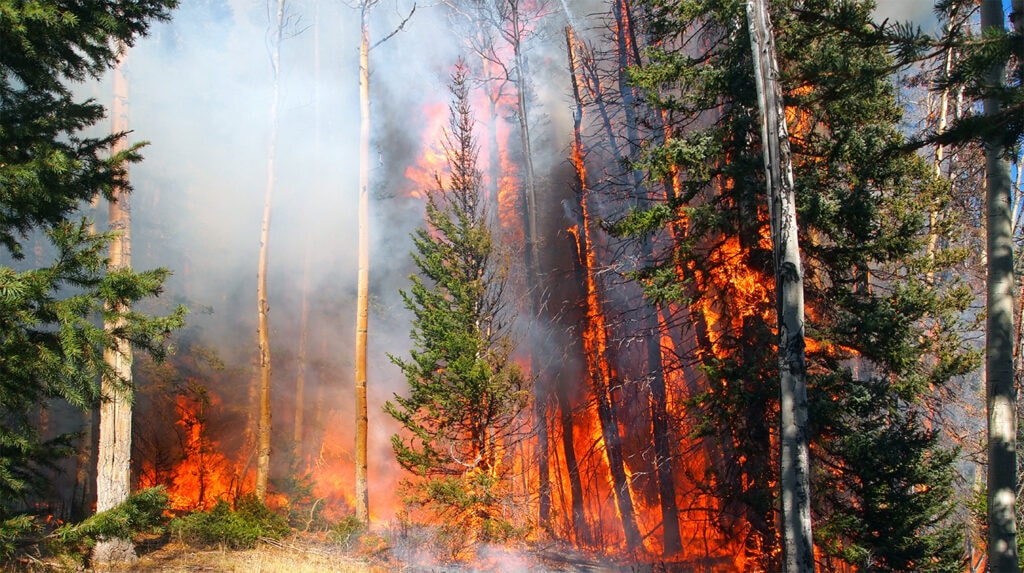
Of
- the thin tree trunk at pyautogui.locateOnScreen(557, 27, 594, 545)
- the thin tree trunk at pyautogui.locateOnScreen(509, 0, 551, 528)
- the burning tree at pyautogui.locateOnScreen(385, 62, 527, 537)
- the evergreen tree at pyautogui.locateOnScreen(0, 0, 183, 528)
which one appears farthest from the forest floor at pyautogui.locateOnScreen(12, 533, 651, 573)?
the evergreen tree at pyautogui.locateOnScreen(0, 0, 183, 528)

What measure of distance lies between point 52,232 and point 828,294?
10.4 m

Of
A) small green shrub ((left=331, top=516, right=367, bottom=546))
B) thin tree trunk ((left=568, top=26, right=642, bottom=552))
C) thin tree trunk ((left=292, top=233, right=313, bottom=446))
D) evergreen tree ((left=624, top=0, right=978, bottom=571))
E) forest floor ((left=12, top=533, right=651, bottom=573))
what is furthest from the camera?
thin tree trunk ((left=292, top=233, right=313, bottom=446))

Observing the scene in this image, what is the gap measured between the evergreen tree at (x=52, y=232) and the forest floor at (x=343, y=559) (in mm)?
3261

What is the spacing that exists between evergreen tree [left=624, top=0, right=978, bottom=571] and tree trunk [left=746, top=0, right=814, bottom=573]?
503 millimetres

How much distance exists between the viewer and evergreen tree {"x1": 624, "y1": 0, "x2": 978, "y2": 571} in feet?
29.9

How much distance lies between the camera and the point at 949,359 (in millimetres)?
9586

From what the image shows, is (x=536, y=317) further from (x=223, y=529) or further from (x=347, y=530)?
(x=223, y=529)

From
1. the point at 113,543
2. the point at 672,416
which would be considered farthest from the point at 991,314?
the point at 113,543

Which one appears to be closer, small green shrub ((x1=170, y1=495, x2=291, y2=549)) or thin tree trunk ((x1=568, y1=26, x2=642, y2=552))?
small green shrub ((x1=170, y1=495, x2=291, y2=549))

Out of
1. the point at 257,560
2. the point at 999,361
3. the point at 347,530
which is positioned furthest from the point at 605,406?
the point at 999,361

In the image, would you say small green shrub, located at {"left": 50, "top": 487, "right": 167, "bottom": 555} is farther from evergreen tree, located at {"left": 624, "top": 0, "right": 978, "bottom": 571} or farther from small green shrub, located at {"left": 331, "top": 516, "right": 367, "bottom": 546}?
evergreen tree, located at {"left": 624, "top": 0, "right": 978, "bottom": 571}

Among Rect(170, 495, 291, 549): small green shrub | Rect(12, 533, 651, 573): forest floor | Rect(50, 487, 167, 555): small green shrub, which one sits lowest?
Rect(12, 533, 651, 573): forest floor

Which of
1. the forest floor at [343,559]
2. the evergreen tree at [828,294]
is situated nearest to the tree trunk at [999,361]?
the evergreen tree at [828,294]

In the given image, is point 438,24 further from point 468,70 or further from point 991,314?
point 991,314
